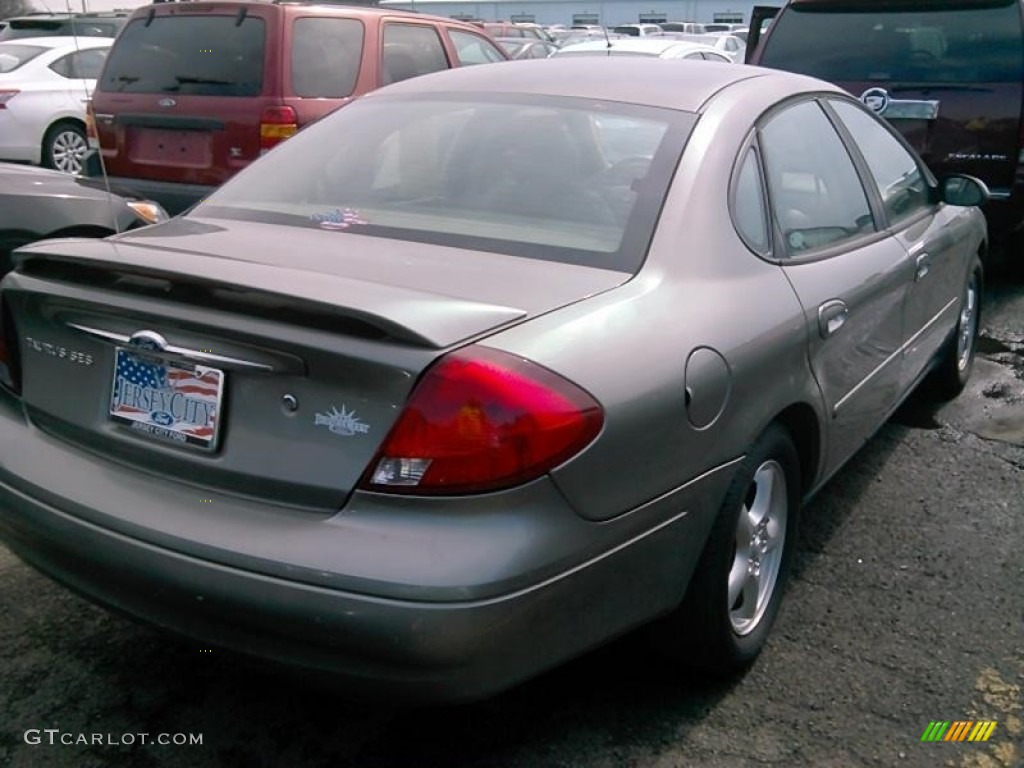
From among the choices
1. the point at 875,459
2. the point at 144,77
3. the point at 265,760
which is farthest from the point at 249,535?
the point at 144,77

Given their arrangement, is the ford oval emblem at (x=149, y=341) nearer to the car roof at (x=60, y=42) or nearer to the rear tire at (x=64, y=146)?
the rear tire at (x=64, y=146)

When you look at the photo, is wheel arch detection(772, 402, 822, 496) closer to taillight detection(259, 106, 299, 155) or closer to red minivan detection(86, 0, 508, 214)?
red minivan detection(86, 0, 508, 214)

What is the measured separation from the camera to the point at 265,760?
100 inches

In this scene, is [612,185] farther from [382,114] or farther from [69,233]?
[69,233]

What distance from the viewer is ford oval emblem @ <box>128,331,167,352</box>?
2338mm

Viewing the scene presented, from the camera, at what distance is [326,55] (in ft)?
22.5

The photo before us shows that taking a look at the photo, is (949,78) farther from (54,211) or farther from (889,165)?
(54,211)

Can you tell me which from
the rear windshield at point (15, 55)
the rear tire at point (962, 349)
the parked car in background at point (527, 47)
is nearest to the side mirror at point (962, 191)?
the rear tire at point (962, 349)

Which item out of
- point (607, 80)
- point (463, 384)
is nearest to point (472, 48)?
point (607, 80)

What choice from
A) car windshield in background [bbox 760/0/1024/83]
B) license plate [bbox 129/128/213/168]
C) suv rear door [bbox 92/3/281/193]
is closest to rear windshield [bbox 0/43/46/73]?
suv rear door [bbox 92/3/281/193]

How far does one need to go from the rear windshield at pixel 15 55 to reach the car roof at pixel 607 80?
958 cm

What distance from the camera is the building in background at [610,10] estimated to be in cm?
4853

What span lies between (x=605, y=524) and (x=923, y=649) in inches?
53.2

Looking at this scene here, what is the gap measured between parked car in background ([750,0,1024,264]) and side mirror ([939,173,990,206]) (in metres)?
2.45
